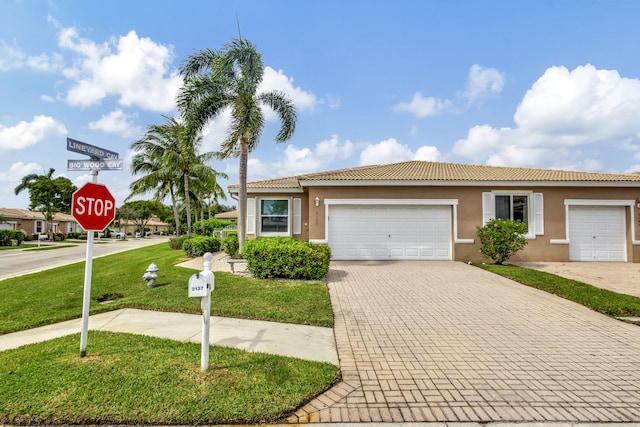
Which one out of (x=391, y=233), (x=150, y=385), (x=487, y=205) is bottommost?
(x=150, y=385)

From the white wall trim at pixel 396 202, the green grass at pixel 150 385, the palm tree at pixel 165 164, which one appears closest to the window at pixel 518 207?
the white wall trim at pixel 396 202

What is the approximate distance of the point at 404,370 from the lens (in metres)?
3.71

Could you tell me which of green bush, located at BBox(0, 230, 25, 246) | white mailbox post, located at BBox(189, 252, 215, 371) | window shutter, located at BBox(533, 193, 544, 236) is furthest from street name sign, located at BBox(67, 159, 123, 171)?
green bush, located at BBox(0, 230, 25, 246)

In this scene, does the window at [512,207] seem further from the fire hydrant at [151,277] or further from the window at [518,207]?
the fire hydrant at [151,277]

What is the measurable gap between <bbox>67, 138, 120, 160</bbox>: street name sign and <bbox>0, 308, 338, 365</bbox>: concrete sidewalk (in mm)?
2702

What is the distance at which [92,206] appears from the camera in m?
3.87

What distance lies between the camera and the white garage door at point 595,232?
12344 mm

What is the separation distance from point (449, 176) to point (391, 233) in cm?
354

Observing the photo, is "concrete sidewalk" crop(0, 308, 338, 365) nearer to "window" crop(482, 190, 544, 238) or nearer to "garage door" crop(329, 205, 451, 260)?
"garage door" crop(329, 205, 451, 260)

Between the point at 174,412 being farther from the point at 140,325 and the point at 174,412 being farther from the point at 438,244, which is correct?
the point at 438,244

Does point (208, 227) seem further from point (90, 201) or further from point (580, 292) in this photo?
point (580, 292)

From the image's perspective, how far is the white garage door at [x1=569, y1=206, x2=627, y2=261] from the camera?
1234 cm

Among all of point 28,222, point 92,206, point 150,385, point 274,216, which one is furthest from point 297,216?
point 28,222

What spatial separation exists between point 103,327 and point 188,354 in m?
2.31
